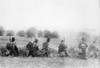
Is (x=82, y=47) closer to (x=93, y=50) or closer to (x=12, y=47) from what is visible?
(x=93, y=50)

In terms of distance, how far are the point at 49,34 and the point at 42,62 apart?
80 centimetres

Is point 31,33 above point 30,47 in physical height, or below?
above

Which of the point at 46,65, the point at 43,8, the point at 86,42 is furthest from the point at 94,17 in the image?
the point at 46,65

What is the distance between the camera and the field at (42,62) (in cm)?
589

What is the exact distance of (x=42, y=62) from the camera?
20.1ft

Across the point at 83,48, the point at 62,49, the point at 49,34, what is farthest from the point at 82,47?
the point at 49,34

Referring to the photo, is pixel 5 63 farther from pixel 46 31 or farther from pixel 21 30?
pixel 46 31

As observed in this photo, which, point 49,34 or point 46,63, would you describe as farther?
point 49,34

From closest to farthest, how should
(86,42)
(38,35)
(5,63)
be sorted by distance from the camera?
1. (5,63)
2. (38,35)
3. (86,42)

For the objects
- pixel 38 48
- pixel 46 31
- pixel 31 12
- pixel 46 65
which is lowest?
pixel 46 65

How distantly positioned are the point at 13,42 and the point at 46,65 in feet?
3.49

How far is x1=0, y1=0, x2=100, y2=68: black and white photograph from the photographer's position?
607 cm

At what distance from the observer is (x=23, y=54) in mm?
6145

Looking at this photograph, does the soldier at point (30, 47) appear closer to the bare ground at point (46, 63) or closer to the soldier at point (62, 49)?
the bare ground at point (46, 63)
